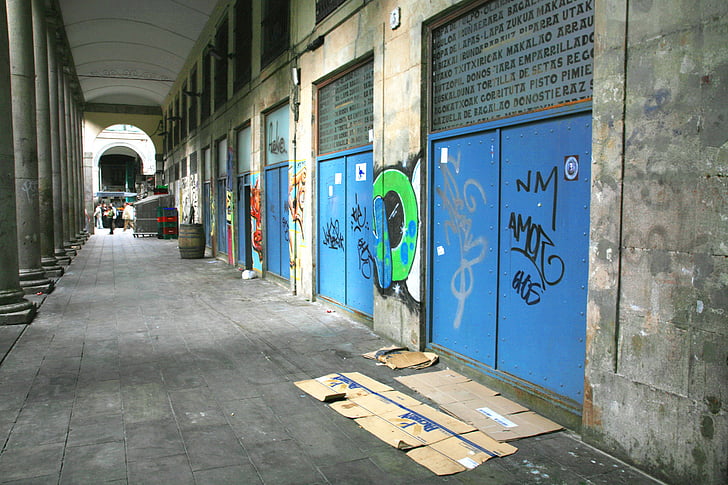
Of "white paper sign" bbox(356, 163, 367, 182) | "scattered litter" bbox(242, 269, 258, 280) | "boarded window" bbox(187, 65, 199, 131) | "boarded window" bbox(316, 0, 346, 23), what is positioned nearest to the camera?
"white paper sign" bbox(356, 163, 367, 182)

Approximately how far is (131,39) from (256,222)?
11933 mm

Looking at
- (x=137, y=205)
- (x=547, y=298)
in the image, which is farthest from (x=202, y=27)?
(x=547, y=298)

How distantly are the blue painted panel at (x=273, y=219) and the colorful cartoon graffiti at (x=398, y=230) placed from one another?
4543 mm

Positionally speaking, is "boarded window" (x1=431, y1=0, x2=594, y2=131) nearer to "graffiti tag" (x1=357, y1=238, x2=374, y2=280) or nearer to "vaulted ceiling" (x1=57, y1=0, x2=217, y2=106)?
"graffiti tag" (x1=357, y1=238, x2=374, y2=280)

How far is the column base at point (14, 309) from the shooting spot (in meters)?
7.17

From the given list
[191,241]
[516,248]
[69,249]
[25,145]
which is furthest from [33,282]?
[516,248]

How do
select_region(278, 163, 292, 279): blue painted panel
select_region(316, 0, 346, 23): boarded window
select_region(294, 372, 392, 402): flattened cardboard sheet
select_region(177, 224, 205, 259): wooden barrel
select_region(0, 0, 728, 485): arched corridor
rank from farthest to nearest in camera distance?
select_region(177, 224, 205, 259): wooden barrel < select_region(278, 163, 292, 279): blue painted panel < select_region(316, 0, 346, 23): boarded window < select_region(294, 372, 392, 402): flattened cardboard sheet < select_region(0, 0, 728, 485): arched corridor

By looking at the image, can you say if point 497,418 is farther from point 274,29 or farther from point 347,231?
point 274,29

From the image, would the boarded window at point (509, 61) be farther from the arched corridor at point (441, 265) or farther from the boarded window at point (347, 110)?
the boarded window at point (347, 110)

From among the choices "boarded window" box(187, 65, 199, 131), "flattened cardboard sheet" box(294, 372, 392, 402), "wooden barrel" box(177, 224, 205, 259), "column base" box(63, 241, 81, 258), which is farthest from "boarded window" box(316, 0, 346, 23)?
"boarded window" box(187, 65, 199, 131)

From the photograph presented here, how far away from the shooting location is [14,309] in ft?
23.9

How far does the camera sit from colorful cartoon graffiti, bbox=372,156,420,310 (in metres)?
5.94

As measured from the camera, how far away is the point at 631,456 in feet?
11.1

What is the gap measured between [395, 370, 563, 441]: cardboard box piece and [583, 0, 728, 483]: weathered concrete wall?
1.56ft
